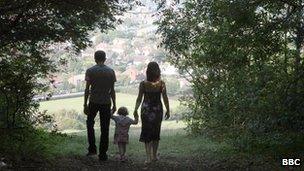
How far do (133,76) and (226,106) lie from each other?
21049mm

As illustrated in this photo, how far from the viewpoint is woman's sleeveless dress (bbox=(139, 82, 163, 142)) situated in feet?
25.7

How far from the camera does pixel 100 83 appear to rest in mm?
8234

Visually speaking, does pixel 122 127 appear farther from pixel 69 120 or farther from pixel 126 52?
pixel 126 52

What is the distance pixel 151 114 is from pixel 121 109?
1000 millimetres

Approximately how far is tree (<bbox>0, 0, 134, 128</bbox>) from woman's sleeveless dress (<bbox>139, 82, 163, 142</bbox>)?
1695mm

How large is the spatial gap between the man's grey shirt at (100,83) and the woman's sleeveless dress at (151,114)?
76cm

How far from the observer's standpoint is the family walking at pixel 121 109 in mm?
7844

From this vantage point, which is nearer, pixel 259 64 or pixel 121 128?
pixel 121 128

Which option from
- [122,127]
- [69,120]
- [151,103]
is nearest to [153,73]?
[151,103]

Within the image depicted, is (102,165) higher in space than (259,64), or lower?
lower

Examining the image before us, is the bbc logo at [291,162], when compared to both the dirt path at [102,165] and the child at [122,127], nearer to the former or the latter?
the dirt path at [102,165]

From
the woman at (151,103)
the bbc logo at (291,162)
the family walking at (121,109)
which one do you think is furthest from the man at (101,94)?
the bbc logo at (291,162)

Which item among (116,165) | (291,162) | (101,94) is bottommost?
(116,165)

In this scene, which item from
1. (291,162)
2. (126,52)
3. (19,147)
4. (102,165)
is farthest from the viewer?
(126,52)
